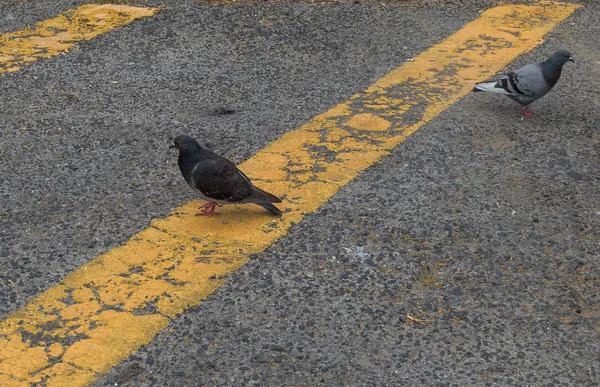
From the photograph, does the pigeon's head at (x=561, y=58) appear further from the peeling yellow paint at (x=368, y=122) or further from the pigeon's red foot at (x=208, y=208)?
the pigeon's red foot at (x=208, y=208)

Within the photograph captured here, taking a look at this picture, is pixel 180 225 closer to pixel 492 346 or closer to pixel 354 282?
pixel 354 282

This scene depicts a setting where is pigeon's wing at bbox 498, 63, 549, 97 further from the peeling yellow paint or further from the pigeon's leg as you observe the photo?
the peeling yellow paint

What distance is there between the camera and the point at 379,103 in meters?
5.46

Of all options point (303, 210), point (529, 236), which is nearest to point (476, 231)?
point (529, 236)

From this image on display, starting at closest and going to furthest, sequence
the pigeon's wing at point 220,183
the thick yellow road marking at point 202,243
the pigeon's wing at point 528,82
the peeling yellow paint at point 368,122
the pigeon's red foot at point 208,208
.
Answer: the thick yellow road marking at point 202,243, the pigeon's wing at point 220,183, the pigeon's red foot at point 208,208, the peeling yellow paint at point 368,122, the pigeon's wing at point 528,82

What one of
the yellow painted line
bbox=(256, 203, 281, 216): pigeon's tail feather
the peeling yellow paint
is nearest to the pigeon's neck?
the peeling yellow paint

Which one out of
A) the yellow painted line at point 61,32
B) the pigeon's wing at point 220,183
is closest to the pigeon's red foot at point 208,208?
the pigeon's wing at point 220,183

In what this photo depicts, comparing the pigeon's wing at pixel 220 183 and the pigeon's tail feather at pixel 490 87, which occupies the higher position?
the pigeon's wing at pixel 220 183

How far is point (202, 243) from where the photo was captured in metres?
3.99

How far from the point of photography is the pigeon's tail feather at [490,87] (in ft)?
17.8

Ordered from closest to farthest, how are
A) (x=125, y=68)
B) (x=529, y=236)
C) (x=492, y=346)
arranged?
(x=492, y=346) → (x=529, y=236) → (x=125, y=68)

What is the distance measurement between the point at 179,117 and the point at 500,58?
238 centimetres

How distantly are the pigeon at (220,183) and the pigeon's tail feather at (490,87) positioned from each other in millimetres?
1944

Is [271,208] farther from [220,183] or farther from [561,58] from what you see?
[561,58]
